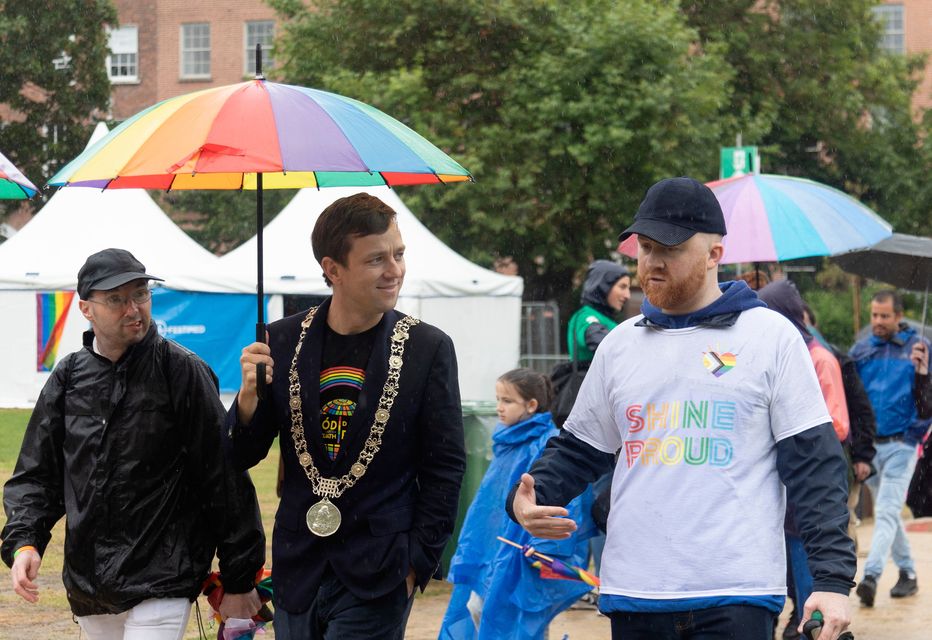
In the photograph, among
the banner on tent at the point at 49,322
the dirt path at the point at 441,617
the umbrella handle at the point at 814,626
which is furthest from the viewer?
the banner on tent at the point at 49,322

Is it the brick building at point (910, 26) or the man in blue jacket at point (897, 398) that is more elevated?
Result: the brick building at point (910, 26)

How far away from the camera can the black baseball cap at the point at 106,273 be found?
4281 millimetres

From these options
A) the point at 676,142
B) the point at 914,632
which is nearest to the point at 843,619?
the point at 914,632

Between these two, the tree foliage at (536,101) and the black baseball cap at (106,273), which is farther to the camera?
the tree foliage at (536,101)

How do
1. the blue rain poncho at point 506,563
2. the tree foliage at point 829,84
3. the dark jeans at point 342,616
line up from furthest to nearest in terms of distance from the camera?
the tree foliage at point 829,84, the blue rain poncho at point 506,563, the dark jeans at point 342,616

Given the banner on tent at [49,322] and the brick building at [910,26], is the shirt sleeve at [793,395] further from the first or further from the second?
the brick building at [910,26]

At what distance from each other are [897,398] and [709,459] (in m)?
6.17

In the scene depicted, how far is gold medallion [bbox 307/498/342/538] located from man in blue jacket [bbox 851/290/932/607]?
6041 mm

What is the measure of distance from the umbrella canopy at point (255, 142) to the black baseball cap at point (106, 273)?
0.24m

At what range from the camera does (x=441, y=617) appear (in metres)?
8.35

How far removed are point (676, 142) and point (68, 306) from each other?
36.1 ft

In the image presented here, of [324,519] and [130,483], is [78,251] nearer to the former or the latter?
[130,483]

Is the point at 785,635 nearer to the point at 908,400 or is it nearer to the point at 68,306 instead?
the point at 908,400

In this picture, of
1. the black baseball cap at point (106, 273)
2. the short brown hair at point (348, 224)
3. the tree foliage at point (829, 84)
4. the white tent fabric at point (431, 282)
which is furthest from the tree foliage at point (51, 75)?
the short brown hair at point (348, 224)
